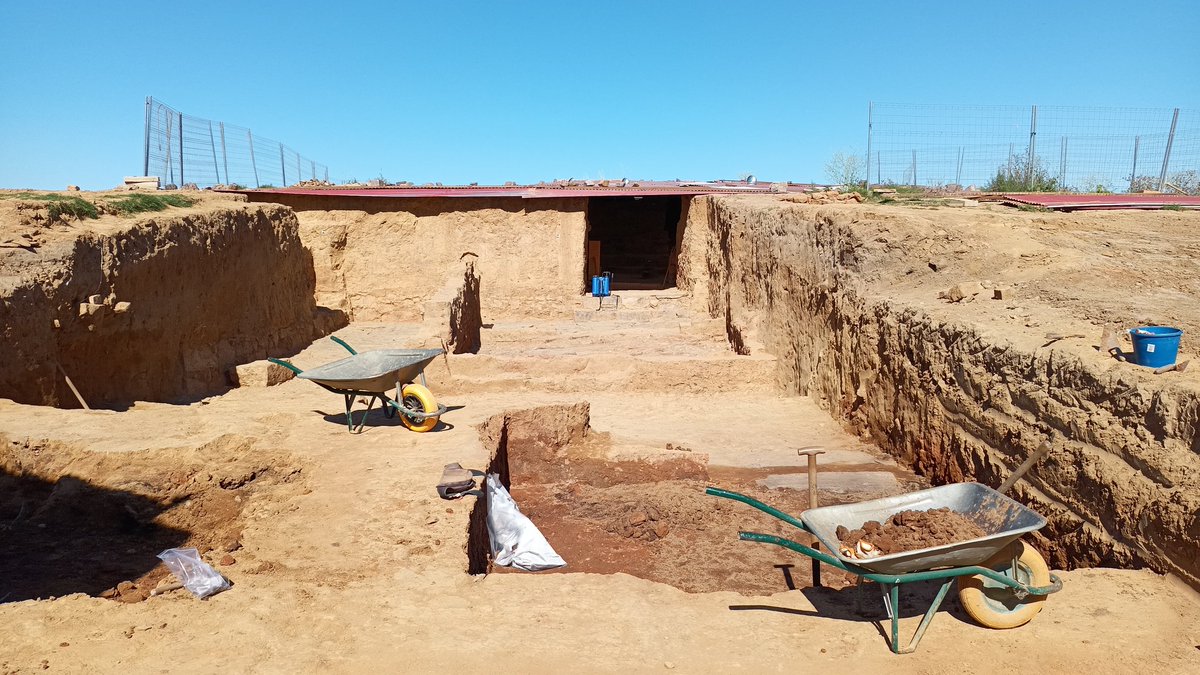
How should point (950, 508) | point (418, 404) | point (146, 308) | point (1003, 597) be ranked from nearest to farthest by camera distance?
point (1003, 597)
point (950, 508)
point (418, 404)
point (146, 308)

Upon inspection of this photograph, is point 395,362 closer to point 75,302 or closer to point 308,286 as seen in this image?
point 75,302

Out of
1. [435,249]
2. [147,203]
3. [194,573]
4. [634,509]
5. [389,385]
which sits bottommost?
[634,509]

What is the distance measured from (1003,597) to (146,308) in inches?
320

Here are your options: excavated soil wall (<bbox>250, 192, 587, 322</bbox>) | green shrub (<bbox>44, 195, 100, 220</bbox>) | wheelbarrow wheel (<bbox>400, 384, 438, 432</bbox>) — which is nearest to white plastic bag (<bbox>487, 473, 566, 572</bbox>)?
wheelbarrow wheel (<bbox>400, 384, 438, 432</bbox>)

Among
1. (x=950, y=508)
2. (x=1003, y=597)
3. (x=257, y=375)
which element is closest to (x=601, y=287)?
(x=257, y=375)

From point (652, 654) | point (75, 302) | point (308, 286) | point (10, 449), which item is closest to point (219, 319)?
point (75, 302)

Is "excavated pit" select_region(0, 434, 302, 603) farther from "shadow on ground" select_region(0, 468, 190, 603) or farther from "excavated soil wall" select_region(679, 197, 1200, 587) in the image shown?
"excavated soil wall" select_region(679, 197, 1200, 587)

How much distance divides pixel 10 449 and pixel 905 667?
591 centimetres

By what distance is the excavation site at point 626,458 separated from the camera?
3.68 metres

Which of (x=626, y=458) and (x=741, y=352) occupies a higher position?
(x=741, y=352)

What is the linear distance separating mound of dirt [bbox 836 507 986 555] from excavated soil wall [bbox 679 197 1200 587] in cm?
114

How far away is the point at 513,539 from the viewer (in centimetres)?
570

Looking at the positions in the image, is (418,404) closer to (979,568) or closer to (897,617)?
(897,617)

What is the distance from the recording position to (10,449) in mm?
5719
